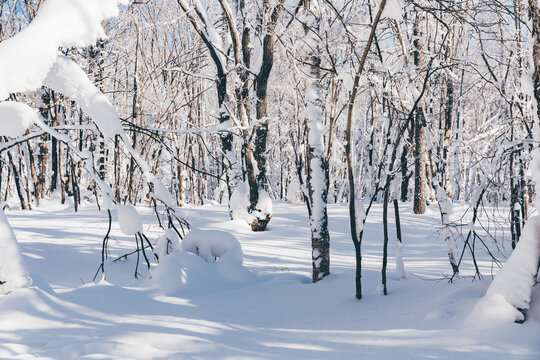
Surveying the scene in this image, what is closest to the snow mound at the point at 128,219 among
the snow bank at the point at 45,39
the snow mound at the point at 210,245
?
the snow bank at the point at 45,39

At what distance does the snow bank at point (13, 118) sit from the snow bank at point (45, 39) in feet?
1.21

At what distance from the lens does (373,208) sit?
43.1 ft

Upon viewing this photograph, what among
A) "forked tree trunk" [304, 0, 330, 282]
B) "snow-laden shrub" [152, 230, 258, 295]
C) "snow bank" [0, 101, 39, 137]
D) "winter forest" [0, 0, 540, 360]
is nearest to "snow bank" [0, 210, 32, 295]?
"winter forest" [0, 0, 540, 360]

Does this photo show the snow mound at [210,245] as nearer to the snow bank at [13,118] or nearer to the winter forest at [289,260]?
the winter forest at [289,260]

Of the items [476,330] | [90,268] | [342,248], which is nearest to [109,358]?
[476,330]

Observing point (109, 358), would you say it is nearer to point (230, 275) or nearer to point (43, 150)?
point (230, 275)

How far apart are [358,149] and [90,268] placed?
81.3 ft

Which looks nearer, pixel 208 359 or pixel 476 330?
pixel 208 359

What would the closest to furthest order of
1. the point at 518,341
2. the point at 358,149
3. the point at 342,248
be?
the point at 518,341 < the point at 342,248 < the point at 358,149

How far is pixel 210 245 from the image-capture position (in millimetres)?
5465

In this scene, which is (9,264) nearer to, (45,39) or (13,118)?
(13,118)

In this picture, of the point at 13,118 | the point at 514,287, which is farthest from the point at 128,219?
the point at 514,287

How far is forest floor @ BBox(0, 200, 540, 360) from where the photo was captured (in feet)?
8.88

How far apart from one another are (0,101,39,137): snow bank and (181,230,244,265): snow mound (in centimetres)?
262
